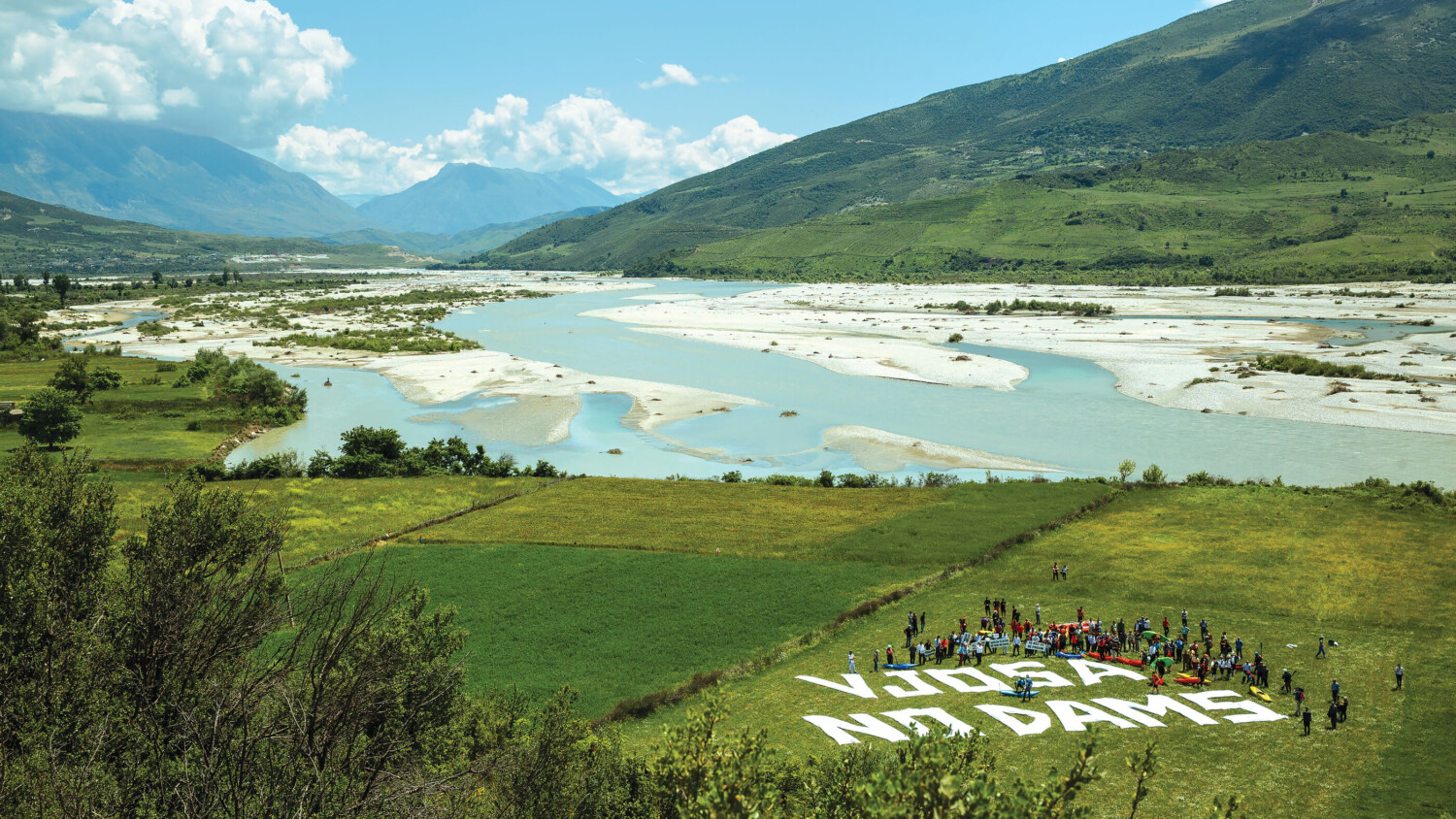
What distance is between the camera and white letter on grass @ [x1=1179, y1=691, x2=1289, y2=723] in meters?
30.3

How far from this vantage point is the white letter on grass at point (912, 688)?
33.8 meters

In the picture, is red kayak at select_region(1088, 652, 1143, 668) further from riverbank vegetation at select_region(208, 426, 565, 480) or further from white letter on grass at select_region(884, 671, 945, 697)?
riverbank vegetation at select_region(208, 426, 565, 480)

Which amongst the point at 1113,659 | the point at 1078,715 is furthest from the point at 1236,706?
the point at 1078,715

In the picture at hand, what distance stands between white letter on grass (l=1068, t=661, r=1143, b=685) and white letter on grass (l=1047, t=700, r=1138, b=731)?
96.4 inches

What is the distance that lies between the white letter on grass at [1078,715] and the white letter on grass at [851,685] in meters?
7.31

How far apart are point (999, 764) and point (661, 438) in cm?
5885

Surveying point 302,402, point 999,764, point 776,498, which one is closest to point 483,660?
point 999,764

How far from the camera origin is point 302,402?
97.7 m

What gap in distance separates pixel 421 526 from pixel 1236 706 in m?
50.3

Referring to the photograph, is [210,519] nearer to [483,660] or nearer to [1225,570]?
[483,660]

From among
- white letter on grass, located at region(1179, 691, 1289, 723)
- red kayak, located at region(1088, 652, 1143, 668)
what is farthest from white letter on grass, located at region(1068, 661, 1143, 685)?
white letter on grass, located at region(1179, 691, 1289, 723)

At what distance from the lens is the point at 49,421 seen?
72.7 meters

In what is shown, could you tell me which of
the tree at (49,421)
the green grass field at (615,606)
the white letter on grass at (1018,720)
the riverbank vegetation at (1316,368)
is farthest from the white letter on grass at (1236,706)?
the tree at (49,421)

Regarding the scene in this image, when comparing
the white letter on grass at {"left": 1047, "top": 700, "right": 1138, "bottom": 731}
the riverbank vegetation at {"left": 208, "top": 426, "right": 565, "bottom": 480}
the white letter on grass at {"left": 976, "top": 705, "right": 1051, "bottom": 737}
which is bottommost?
the white letter on grass at {"left": 976, "top": 705, "right": 1051, "bottom": 737}
